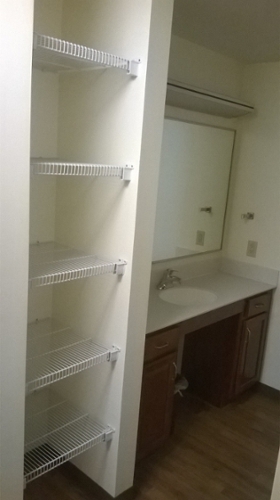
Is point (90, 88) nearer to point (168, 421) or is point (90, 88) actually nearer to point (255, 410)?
point (168, 421)

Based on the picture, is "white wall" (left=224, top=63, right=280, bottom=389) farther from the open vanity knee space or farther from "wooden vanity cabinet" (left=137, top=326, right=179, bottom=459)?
"wooden vanity cabinet" (left=137, top=326, right=179, bottom=459)

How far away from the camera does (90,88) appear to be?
1.95 metres

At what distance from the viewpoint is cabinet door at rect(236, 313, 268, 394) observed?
300 centimetres

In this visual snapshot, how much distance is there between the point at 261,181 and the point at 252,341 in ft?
3.82

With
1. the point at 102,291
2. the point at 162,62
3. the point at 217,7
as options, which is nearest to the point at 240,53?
the point at 217,7

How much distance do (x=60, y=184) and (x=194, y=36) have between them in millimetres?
1286

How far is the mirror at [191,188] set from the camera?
111 inches

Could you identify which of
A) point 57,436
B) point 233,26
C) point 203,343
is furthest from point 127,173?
point 203,343

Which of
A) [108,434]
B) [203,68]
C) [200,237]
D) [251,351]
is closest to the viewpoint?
[108,434]

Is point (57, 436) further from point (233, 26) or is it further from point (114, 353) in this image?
point (233, 26)

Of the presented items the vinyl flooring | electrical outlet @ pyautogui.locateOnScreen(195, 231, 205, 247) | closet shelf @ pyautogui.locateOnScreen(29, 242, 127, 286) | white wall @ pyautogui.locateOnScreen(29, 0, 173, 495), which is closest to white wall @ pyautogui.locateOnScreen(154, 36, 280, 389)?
electrical outlet @ pyautogui.locateOnScreen(195, 231, 205, 247)

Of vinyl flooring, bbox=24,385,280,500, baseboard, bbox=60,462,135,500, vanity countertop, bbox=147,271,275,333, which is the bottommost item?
vinyl flooring, bbox=24,385,280,500

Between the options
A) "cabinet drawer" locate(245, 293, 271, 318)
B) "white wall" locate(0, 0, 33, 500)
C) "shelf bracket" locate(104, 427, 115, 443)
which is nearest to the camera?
"white wall" locate(0, 0, 33, 500)

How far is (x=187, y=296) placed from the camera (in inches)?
114
